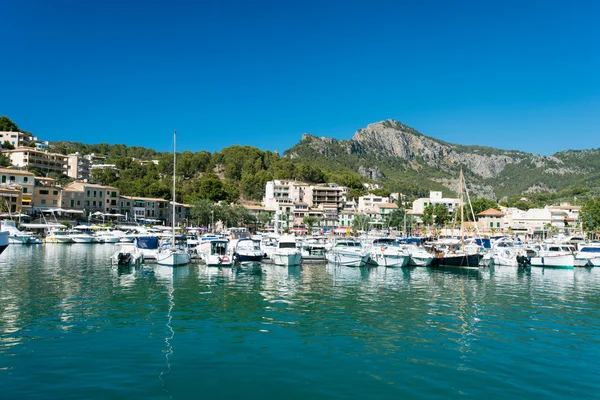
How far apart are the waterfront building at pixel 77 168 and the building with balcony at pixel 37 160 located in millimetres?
2686

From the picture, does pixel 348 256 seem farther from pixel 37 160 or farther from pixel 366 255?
pixel 37 160

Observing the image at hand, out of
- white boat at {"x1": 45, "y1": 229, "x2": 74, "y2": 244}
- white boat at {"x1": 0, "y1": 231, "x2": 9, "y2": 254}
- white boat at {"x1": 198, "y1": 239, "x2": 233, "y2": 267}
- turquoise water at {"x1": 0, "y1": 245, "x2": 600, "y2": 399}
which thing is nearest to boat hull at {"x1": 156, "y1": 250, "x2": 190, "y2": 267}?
white boat at {"x1": 198, "y1": 239, "x2": 233, "y2": 267}

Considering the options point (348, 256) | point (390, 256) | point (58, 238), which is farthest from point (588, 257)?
point (58, 238)

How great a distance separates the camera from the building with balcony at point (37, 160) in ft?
431

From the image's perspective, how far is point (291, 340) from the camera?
17.1 metres

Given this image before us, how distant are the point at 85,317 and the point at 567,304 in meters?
24.9

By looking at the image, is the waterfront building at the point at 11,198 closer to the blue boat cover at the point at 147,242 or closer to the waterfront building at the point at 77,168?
the waterfront building at the point at 77,168

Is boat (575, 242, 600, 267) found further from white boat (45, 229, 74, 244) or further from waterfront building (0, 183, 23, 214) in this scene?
waterfront building (0, 183, 23, 214)

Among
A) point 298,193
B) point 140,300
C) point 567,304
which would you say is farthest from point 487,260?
point 298,193

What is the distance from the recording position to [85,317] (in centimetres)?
2031

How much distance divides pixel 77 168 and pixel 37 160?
16.1m

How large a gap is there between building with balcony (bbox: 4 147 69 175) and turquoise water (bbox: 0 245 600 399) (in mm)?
116041

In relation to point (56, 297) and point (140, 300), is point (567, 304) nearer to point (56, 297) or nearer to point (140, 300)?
point (140, 300)

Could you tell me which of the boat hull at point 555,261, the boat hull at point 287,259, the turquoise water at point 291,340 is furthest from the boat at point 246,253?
the boat hull at point 555,261
